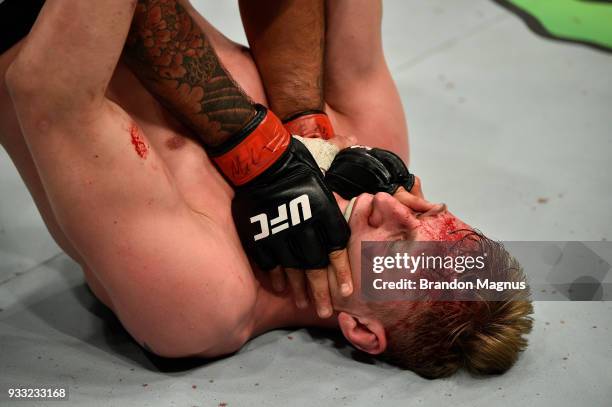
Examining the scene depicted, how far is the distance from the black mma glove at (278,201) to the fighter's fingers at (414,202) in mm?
127

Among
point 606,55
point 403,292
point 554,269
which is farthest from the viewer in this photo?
point 606,55

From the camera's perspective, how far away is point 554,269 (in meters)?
1.88

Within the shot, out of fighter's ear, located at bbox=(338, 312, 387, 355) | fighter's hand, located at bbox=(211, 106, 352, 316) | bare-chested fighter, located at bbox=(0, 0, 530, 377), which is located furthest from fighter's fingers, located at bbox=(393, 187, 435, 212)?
fighter's ear, located at bbox=(338, 312, 387, 355)

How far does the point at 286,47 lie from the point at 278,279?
1.74ft

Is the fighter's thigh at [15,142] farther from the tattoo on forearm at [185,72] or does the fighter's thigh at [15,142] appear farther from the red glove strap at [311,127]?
the red glove strap at [311,127]

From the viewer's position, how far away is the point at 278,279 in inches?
62.8

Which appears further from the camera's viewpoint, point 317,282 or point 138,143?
point 317,282

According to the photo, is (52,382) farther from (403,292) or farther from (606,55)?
(606,55)

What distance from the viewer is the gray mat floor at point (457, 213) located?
5.05ft

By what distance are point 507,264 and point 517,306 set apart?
0.08 m

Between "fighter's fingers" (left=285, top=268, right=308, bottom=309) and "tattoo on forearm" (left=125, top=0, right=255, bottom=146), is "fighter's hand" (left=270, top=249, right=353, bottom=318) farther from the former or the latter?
"tattoo on forearm" (left=125, top=0, right=255, bottom=146)

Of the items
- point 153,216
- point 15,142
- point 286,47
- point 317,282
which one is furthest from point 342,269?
point 15,142

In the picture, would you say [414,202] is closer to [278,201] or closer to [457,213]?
[278,201]

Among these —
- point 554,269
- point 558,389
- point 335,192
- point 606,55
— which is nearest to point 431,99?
point 606,55
